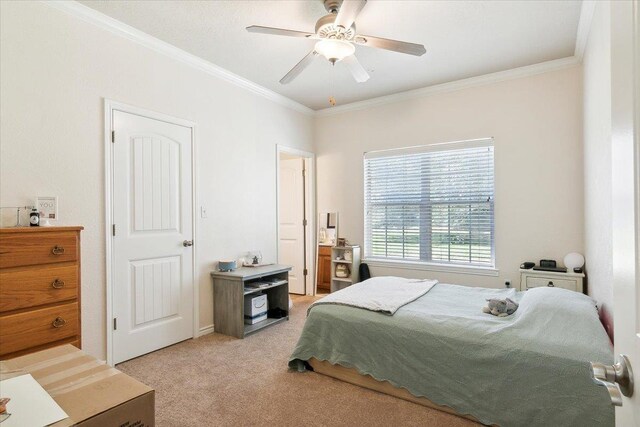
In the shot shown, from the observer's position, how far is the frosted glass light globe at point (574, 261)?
10.9 ft

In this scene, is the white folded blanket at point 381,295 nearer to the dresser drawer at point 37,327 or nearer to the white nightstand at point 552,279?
the white nightstand at point 552,279

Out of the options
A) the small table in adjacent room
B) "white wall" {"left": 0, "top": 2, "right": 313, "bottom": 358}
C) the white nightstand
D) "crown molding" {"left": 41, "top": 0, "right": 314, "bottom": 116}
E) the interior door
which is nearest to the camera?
the interior door

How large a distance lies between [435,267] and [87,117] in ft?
13.2

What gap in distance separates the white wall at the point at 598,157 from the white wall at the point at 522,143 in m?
0.26

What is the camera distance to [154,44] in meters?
3.06

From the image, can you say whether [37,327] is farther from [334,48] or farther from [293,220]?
[293,220]

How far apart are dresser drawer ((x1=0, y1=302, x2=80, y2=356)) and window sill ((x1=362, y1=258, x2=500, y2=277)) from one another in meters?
3.55

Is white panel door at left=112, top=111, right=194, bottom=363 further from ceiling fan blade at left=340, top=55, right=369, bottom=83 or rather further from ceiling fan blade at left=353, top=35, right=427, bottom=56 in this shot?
ceiling fan blade at left=353, top=35, right=427, bottom=56

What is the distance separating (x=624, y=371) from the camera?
0.65 meters

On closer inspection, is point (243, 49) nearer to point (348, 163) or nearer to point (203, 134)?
point (203, 134)

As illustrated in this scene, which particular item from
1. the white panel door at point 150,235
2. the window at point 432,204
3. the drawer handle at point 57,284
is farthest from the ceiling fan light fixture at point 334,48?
the drawer handle at point 57,284

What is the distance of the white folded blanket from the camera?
2.53 metres

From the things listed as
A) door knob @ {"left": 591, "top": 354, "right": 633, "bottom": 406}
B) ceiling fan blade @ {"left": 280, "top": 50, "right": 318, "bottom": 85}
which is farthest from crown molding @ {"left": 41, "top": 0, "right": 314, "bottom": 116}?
door knob @ {"left": 591, "top": 354, "right": 633, "bottom": 406}

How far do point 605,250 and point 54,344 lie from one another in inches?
144
